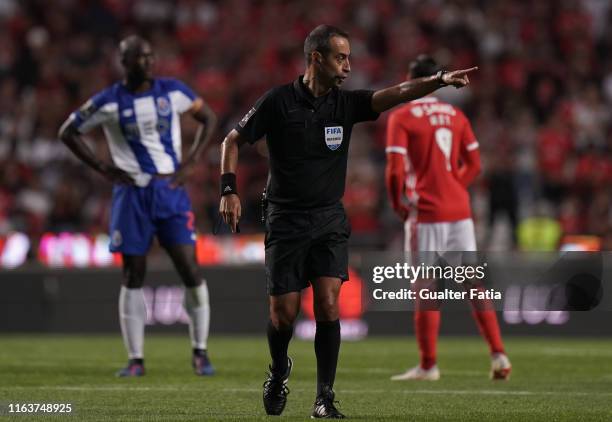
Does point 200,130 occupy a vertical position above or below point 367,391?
above

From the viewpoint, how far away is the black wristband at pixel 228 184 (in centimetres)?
724

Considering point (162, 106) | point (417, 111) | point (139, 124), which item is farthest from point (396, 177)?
point (139, 124)

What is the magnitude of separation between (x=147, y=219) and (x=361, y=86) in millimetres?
10846

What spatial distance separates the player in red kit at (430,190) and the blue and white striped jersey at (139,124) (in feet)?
5.71

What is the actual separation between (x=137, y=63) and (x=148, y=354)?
12.1 feet

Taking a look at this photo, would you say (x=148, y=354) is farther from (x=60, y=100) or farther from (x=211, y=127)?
(x=60, y=100)

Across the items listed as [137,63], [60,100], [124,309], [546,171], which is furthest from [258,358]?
[60,100]

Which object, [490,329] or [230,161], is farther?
[490,329]

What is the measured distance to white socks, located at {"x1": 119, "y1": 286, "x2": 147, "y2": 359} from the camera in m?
10.3

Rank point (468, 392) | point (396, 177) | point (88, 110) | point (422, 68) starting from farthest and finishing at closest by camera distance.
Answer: point (88, 110) < point (396, 177) < point (422, 68) < point (468, 392)

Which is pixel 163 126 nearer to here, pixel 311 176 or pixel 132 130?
pixel 132 130

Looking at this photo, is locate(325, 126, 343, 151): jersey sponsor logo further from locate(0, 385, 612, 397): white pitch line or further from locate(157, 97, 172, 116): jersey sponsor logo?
locate(157, 97, 172, 116): jersey sponsor logo

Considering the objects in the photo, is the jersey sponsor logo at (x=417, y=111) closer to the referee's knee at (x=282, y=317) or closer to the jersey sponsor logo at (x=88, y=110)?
the jersey sponsor logo at (x=88, y=110)

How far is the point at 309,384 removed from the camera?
9648 millimetres
